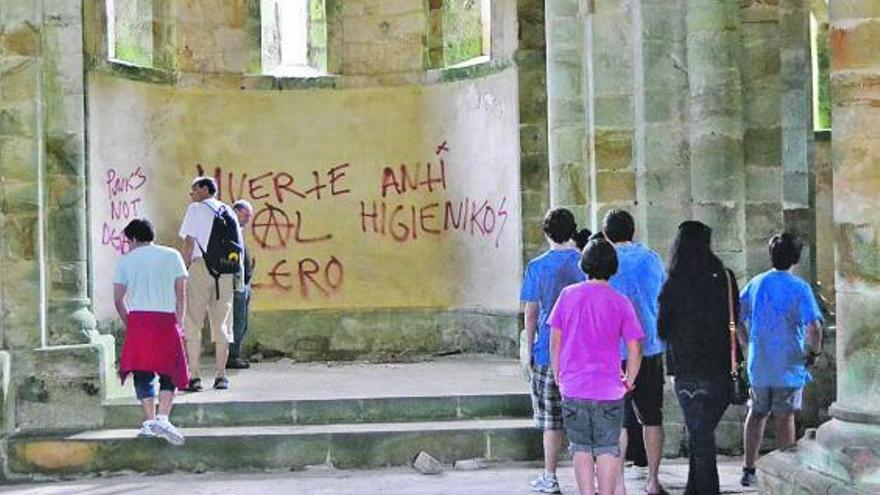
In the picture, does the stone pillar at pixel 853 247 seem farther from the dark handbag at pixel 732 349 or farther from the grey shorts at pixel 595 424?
A: the dark handbag at pixel 732 349

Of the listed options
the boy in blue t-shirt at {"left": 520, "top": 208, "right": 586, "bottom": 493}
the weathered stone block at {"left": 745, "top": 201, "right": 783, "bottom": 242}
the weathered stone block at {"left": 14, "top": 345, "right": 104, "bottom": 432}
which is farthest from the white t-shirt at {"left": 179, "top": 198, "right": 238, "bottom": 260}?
the weathered stone block at {"left": 745, "top": 201, "right": 783, "bottom": 242}

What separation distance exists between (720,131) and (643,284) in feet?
7.26

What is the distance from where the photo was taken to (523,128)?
506 inches

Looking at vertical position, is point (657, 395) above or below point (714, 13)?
below

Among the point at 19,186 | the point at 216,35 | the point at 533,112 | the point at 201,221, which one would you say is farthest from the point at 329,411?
the point at 216,35

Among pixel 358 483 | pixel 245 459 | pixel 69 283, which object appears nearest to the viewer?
pixel 358 483

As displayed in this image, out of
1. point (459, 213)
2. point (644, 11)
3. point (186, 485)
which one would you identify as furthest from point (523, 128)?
point (186, 485)

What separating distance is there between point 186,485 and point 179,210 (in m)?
5.93

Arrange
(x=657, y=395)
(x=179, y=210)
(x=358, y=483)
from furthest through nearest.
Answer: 1. (x=179, y=210)
2. (x=358, y=483)
3. (x=657, y=395)

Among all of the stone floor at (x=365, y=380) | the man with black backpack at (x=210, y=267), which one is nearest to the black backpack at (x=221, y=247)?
the man with black backpack at (x=210, y=267)

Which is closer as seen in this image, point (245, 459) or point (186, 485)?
point (186, 485)

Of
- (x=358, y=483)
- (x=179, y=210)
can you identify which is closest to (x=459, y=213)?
(x=179, y=210)

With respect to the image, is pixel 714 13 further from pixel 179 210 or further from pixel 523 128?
pixel 179 210

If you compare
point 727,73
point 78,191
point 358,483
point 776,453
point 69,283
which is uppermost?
point 727,73
